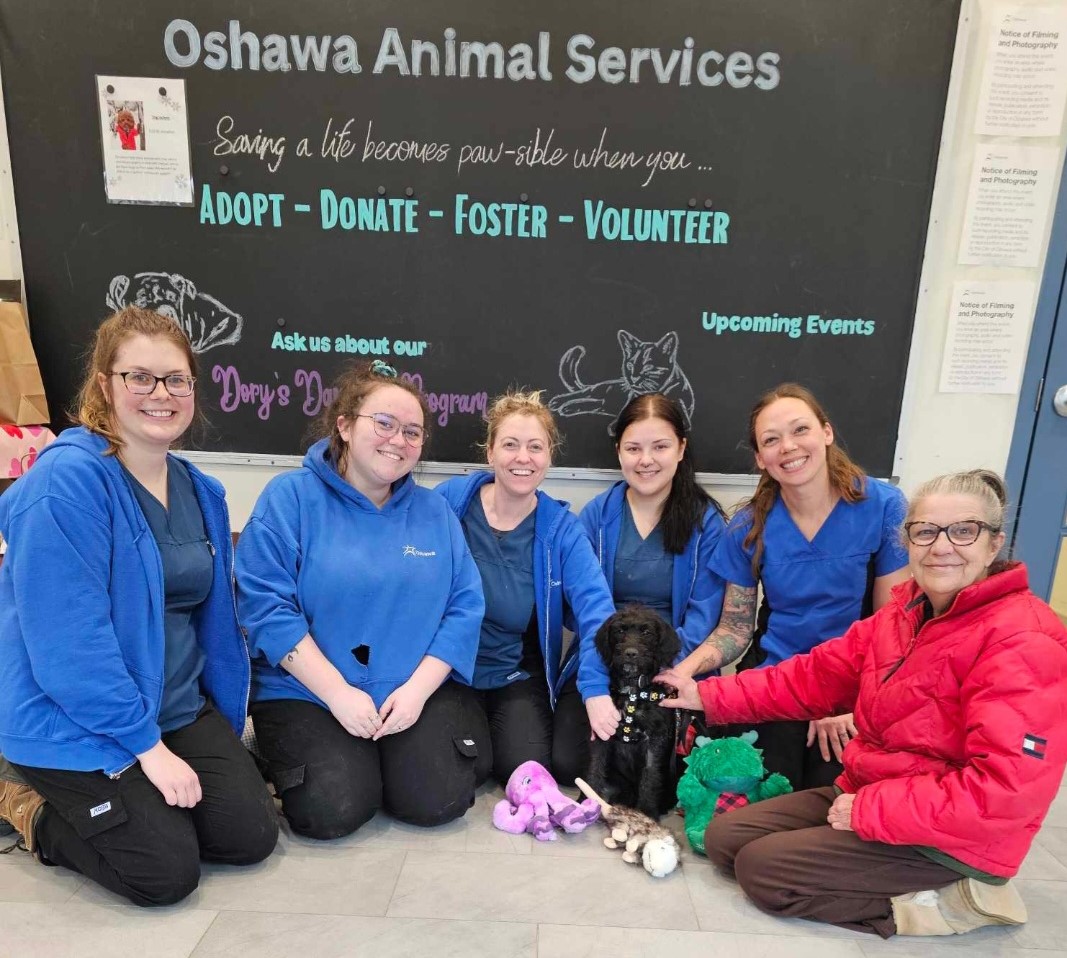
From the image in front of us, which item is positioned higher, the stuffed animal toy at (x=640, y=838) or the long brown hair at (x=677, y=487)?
the long brown hair at (x=677, y=487)

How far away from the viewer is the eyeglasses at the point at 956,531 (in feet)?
5.51

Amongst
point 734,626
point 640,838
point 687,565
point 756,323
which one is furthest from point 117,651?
point 756,323

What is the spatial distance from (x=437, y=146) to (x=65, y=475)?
1675mm

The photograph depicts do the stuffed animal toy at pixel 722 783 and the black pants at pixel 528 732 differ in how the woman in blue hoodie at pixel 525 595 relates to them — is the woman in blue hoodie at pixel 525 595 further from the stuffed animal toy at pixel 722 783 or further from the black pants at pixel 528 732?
the stuffed animal toy at pixel 722 783

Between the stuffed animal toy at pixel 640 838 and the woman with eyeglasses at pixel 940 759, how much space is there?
0.15m

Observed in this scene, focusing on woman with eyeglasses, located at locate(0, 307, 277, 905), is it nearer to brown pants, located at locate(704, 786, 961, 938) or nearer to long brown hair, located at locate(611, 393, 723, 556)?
brown pants, located at locate(704, 786, 961, 938)

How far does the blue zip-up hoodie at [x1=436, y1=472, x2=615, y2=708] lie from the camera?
2.46 metres

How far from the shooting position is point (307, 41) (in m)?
2.54

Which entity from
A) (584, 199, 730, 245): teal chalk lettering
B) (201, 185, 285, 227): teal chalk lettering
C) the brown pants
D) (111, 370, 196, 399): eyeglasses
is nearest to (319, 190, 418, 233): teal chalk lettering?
(201, 185, 285, 227): teal chalk lettering

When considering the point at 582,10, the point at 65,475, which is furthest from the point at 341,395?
the point at 582,10

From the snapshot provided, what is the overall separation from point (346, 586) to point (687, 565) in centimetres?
122

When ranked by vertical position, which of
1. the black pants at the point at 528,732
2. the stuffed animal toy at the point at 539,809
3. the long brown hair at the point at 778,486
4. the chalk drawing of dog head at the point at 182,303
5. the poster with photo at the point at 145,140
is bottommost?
the stuffed animal toy at the point at 539,809

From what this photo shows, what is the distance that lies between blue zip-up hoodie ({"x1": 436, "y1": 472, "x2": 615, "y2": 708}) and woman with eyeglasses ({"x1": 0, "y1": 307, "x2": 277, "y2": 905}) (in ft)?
3.11

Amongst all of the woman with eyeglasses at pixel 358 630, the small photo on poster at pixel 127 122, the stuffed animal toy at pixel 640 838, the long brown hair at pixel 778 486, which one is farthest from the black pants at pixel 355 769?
the small photo on poster at pixel 127 122
